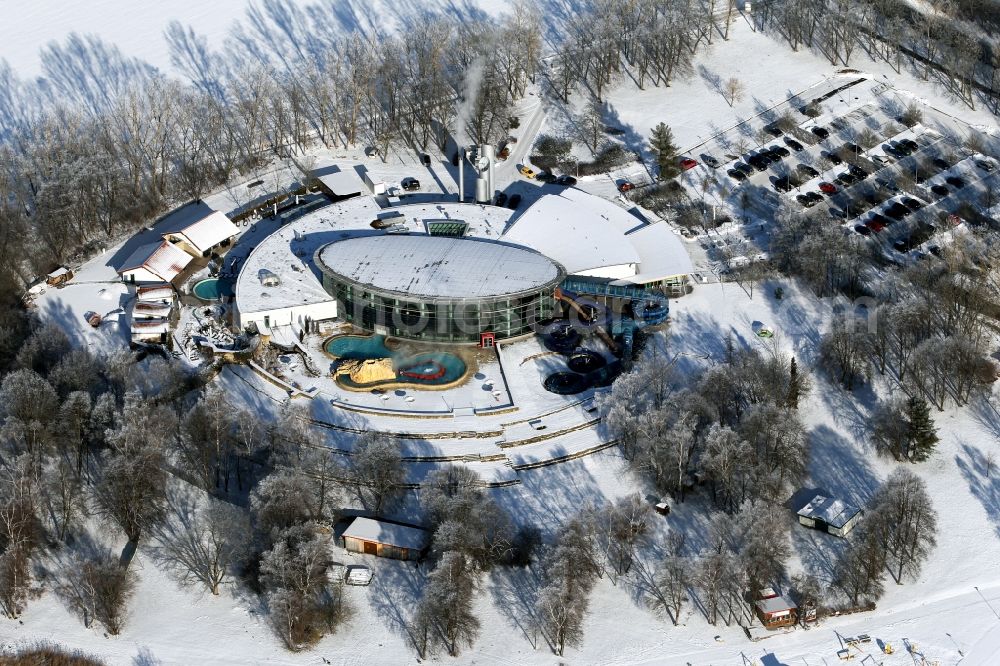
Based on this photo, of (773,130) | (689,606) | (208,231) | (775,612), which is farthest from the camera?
(773,130)

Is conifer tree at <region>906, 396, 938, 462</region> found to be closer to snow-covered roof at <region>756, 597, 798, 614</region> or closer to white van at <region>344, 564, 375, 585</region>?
snow-covered roof at <region>756, 597, 798, 614</region>

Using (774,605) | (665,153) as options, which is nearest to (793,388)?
(774,605)

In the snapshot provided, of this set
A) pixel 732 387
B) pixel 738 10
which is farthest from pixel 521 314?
pixel 738 10

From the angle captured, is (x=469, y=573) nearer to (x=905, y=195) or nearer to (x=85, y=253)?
(x=85, y=253)

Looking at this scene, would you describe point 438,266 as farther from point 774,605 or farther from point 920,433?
point 774,605

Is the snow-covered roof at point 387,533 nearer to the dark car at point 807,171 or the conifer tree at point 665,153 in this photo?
the conifer tree at point 665,153

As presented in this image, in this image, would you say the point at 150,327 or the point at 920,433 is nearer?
the point at 920,433
